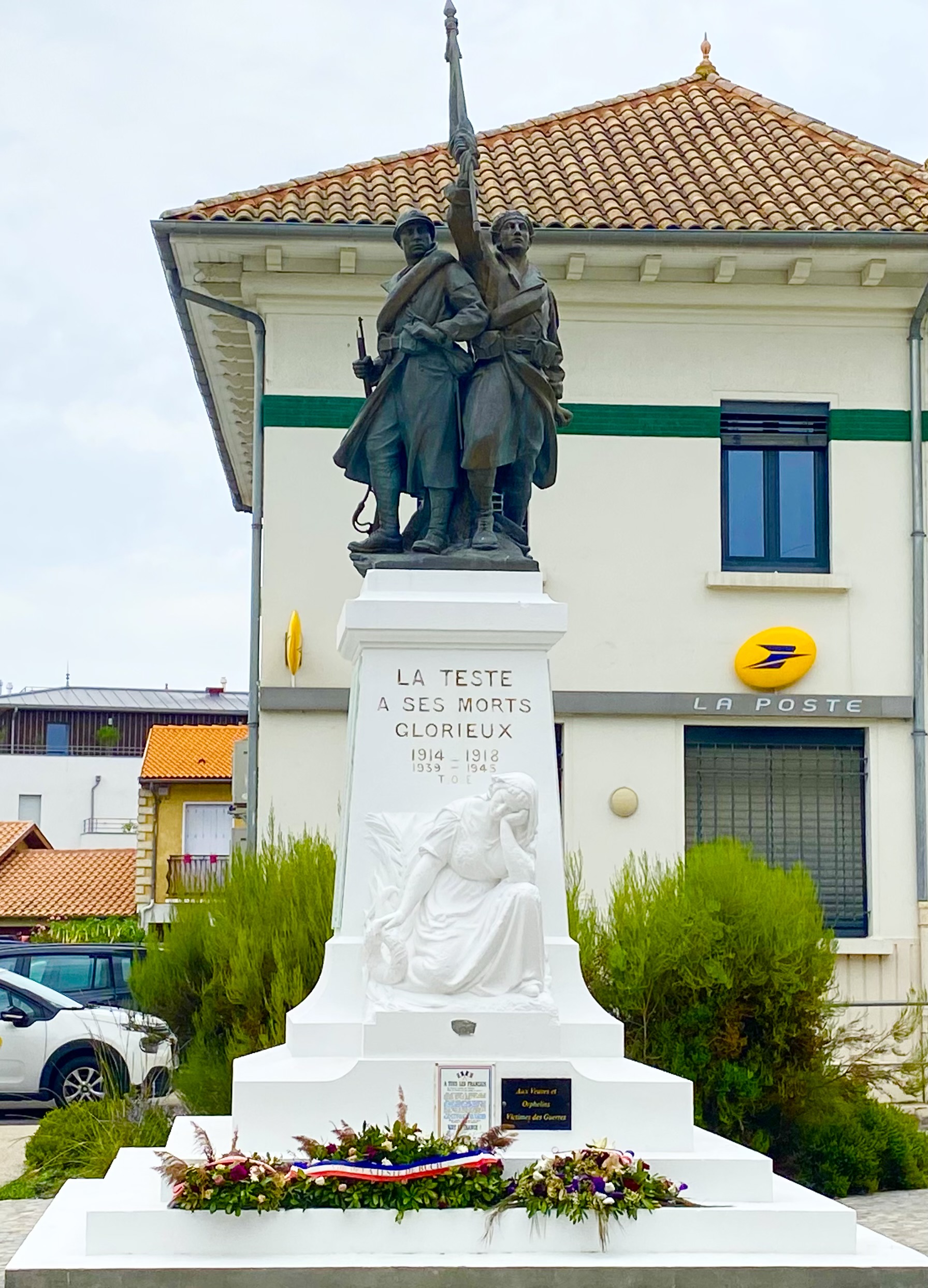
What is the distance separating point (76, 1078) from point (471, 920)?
8953mm

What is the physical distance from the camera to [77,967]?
17969 mm

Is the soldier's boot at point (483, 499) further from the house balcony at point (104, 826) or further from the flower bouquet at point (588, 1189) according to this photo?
the house balcony at point (104, 826)

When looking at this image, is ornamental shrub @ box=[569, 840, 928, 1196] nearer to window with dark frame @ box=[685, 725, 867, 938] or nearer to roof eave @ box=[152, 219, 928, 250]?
window with dark frame @ box=[685, 725, 867, 938]

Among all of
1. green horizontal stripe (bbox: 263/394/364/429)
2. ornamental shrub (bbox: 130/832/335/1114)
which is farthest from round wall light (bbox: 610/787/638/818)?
ornamental shrub (bbox: 130/832/335/1114)

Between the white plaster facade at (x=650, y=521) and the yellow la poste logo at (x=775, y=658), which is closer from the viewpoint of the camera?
the white plaster facade at (x=650, y=521)

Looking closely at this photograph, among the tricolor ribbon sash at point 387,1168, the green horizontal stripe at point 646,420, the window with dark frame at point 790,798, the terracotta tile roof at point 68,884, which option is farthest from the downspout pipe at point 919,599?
the terracotta tile roof at point 68,884

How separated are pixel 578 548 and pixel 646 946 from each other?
7.31 meters

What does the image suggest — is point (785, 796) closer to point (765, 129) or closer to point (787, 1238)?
point (765, 129)

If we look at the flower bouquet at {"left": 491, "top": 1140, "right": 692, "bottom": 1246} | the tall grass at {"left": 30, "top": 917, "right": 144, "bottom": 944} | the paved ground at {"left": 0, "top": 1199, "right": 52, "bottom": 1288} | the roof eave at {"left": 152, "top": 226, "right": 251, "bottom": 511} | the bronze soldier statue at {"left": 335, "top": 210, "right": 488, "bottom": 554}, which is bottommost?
the paved ground at {"left": 0, "top": 1199, "right": 52, "bottom": 1288}

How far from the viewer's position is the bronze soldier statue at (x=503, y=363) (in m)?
9.66

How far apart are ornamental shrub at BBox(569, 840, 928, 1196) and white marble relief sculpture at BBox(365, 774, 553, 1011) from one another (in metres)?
A: 3.55

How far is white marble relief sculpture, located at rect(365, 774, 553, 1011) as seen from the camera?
827 cm

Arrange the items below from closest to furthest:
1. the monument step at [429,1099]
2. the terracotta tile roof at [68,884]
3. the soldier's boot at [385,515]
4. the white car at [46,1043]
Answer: the monument step at [429,1099] < the soldier's boot at [385,515] < the white car at [46,1043] < the terracotta tile roof at [68,884]

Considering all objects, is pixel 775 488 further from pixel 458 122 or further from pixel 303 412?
pixel 458 122
